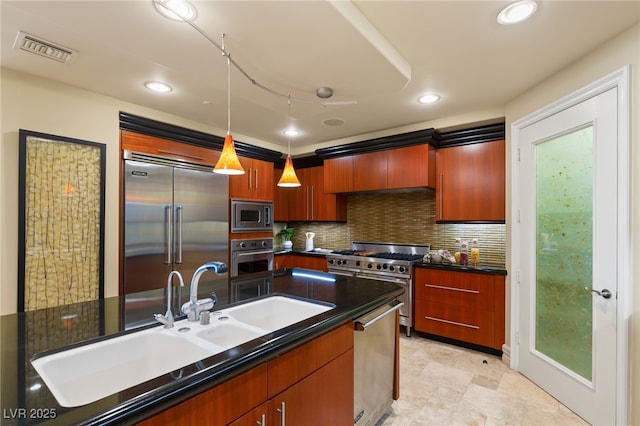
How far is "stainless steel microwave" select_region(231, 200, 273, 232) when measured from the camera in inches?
149

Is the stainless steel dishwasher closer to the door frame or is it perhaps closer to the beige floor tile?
the beige floor tile

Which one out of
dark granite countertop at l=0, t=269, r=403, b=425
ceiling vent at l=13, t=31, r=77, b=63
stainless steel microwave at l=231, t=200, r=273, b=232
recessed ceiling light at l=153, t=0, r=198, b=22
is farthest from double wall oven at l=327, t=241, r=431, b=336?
ceiling vent at l=13, t=31, r=77, b=63

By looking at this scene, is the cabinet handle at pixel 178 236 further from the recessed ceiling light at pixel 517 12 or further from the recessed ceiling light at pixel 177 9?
the recessed ceiling light at pixel 517 12

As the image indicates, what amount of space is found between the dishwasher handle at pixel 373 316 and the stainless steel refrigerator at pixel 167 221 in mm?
2162

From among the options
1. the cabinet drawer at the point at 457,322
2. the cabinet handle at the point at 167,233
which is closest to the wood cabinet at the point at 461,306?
the cabinet drawer at the point at 457,322

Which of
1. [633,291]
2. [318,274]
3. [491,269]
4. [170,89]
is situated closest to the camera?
[633,291]

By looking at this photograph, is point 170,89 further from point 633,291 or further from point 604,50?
point 633,291

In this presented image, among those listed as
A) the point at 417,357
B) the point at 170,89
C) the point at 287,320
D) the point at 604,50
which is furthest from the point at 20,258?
the point at 604,50

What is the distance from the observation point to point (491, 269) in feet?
9.94

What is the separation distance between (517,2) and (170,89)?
8.38 ft

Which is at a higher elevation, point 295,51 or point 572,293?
point 295,51

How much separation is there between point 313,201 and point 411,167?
1726mm

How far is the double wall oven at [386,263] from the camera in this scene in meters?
3.50

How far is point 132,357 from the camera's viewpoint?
1.22m
